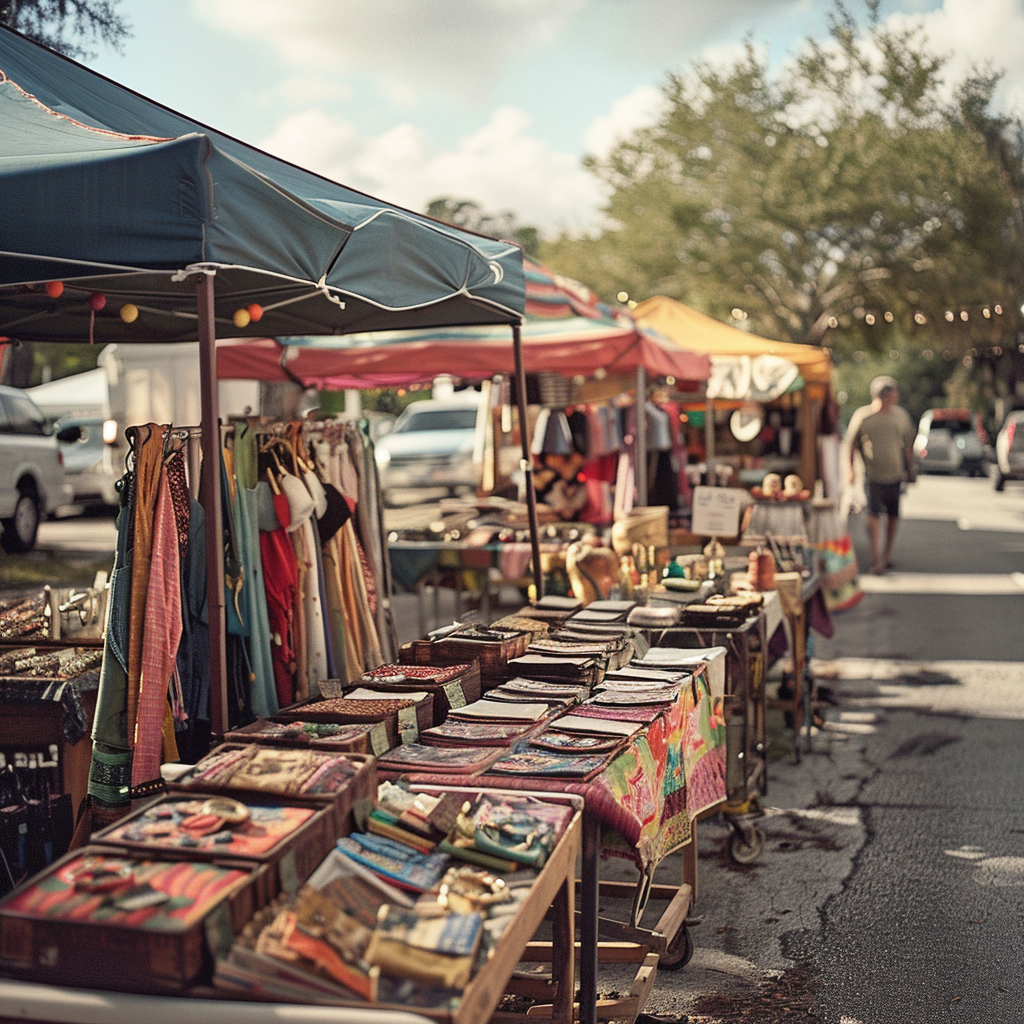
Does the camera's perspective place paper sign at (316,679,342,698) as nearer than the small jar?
Yes

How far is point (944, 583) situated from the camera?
13172 mm

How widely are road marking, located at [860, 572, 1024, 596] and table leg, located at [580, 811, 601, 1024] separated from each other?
10.1m

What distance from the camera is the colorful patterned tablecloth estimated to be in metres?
3.06

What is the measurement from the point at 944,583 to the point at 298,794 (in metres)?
11.9

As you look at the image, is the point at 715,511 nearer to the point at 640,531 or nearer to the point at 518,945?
the point at 640,531

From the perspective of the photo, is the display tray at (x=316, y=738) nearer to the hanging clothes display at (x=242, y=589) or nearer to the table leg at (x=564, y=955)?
the table leg at (x=564, y=955)

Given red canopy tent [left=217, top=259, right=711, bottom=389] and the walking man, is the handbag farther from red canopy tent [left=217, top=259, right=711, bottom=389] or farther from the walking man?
the walking man

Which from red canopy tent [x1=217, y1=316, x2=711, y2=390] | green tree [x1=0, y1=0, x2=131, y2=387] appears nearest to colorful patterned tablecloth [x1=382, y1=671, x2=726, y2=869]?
red canopy tent [x1=217, y1=316, x2=711, y2=390]

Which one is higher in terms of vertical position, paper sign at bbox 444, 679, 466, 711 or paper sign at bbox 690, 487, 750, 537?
paper sign at bbox 690, 487, 750, 537

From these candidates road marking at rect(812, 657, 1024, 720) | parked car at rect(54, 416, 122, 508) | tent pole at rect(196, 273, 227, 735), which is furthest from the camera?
parked car at rect(54, 416, 122, 508)

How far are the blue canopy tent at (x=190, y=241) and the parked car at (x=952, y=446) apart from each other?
111 ft

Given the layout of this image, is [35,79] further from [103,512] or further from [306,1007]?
[103,512]

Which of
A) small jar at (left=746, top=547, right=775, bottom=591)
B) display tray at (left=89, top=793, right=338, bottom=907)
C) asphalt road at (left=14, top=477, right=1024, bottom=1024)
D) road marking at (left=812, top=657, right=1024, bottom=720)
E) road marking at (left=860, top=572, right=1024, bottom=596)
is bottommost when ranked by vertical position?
asphalt road at (left=14, top=477, right=1024, bottom=1024)

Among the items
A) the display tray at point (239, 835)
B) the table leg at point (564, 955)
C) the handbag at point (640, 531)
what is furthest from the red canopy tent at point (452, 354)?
the display tray at point (239, 835)
